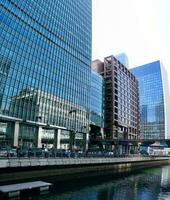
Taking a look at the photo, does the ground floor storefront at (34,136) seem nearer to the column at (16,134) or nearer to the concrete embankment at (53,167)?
the column at (16,134)

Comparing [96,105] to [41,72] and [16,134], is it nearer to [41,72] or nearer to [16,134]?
[41,72]

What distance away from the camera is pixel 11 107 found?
6050 centimetres

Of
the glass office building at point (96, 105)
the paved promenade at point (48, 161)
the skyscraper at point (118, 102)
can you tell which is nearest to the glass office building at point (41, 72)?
the glass office building at point (96, 105)

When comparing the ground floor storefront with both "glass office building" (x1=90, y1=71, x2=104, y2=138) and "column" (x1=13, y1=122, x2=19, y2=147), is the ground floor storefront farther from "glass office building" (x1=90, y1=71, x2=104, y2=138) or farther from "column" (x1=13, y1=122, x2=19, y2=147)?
"glass office building" (x1=90, y1=71, x2=104, y2=138)

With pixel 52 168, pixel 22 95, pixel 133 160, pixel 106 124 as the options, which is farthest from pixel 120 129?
pixel 52 168

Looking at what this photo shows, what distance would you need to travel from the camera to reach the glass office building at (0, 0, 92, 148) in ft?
200

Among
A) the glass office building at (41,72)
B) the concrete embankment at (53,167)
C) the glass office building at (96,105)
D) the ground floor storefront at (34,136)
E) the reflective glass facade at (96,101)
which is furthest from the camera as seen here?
the reflective glass facade at (96,101)

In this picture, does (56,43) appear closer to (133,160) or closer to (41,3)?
(41,3)

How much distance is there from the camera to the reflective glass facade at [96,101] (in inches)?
4154

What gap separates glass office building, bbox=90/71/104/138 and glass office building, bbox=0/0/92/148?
10.4 metres

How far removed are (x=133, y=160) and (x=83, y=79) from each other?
36149 millimetres

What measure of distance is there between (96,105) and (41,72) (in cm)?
4329

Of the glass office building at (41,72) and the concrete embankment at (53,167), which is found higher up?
the glass office building at (41,72)

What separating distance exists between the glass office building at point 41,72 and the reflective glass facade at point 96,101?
1055 cm
